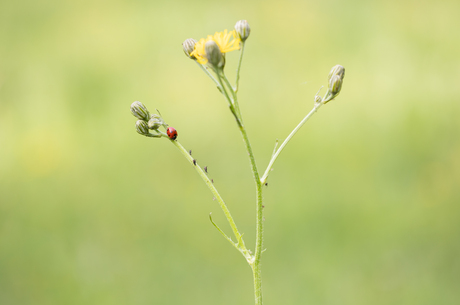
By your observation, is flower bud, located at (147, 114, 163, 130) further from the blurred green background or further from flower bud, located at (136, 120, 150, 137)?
the blurred green background

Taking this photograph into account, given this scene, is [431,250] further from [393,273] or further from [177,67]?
[177,67]

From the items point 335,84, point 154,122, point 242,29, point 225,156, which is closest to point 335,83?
point 335,84

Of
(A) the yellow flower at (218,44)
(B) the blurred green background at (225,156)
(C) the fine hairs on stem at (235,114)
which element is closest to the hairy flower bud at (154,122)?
(C) the fine hairs on stem at (235,114)

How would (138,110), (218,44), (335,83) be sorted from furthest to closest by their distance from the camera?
(138,110) < (335,83) < (218,44)

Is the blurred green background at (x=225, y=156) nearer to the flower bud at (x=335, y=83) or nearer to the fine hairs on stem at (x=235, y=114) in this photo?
the fine hairs on stem at (x=235, y=114)

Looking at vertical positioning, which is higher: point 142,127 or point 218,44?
point 218,44

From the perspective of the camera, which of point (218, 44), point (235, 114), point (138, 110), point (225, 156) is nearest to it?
point (235, 114)

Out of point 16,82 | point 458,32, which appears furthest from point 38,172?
point 458,32

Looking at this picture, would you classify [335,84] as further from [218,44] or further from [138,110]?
[138,110]
